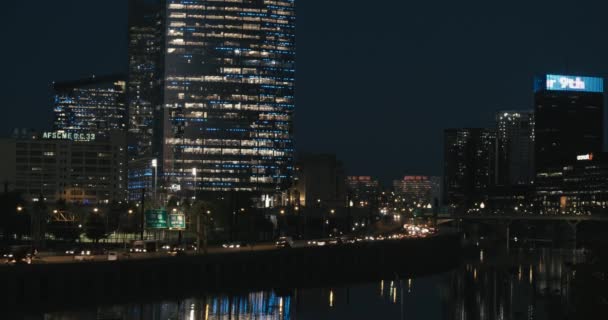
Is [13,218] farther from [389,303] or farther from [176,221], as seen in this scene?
[389,303]

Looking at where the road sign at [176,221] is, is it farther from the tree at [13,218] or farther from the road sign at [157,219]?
the tree at [13,218]

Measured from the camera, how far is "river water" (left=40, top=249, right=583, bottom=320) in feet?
349

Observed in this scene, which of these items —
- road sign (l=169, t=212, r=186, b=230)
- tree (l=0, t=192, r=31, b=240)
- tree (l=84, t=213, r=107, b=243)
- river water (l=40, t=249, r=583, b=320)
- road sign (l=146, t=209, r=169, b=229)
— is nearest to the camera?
river water (l=40, t=249, r=583, b=320)

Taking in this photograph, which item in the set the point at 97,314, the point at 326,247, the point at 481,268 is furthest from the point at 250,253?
the point at 481,268

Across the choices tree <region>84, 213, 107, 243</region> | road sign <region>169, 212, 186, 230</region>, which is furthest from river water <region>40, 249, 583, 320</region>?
tree <region>84, 213, 107, 243</region>

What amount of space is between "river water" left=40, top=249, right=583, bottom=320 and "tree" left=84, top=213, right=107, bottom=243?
42370mm

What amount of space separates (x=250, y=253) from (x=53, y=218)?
49.6m

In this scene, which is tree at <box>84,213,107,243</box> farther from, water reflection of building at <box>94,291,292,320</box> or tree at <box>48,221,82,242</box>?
water reflection of building at <box>94,291,292,320</box>

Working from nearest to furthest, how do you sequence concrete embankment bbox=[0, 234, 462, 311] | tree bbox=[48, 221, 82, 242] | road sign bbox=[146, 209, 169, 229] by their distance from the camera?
concrete embankment bbox=[0, 234, 462, 311] < road sign bbox=[146, 209, 169, 229] < tree bbox=[48, 221, 82, 242]

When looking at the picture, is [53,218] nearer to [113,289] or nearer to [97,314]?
[113,289]

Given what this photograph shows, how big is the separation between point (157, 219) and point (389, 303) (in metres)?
35.5

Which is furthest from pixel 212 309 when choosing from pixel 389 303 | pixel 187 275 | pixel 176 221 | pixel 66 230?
pixel 66 230

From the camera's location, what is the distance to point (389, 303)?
126250 mm

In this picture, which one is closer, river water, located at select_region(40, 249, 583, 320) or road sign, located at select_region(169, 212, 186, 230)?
river water, located at select_region(40, 249, 583, 320)
